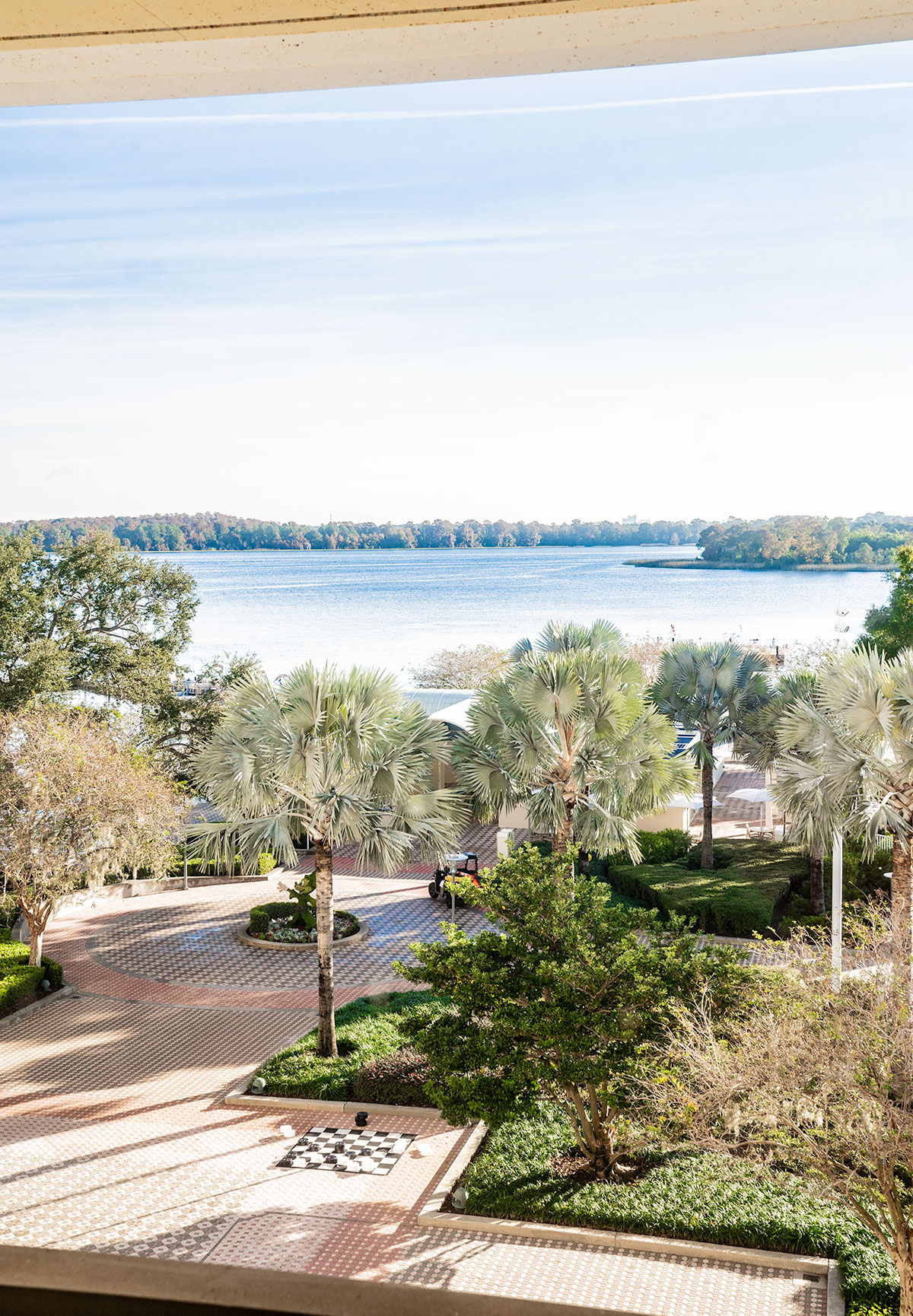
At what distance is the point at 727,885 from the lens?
21484 mm

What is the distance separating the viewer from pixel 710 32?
2.16m

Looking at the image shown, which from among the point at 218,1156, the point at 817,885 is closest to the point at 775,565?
the point at 817,885

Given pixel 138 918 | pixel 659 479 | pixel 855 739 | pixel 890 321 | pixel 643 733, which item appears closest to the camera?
pixel 855 739

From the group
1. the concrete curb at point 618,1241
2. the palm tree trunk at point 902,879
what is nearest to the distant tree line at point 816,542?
the palm tree trunk at point 902,879

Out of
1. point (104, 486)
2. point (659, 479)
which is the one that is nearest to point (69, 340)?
point (104, 486)

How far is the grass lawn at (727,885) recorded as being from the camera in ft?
64.9

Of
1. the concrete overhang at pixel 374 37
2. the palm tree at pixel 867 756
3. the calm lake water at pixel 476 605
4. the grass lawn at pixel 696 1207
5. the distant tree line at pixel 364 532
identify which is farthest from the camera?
the calm lake water at pixel 476 605

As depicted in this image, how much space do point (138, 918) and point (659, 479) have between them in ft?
456

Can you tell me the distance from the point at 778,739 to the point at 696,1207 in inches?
397

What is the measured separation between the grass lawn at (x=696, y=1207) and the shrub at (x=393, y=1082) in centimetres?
163

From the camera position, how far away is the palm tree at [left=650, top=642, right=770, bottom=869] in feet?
77.3

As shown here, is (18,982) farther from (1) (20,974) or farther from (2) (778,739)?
(2) (778,739)

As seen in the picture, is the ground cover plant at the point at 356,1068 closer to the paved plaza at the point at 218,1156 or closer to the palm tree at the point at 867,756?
the paved plaza at the point at 218,1156

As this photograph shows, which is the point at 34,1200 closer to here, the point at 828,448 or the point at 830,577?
the point at 828,448
